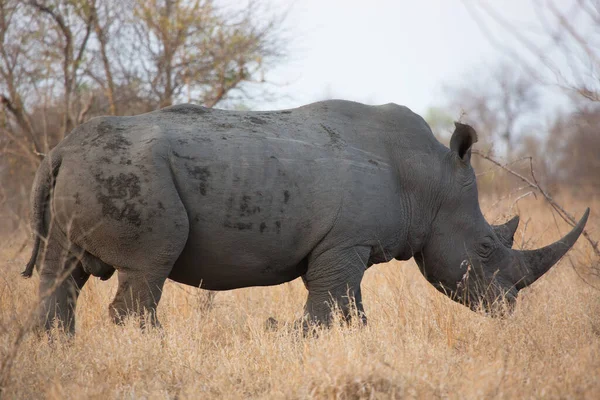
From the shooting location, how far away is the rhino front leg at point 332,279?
568 centimetres

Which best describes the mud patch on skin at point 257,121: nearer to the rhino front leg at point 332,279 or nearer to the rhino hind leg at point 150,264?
the rhino hind leg at point 150,264

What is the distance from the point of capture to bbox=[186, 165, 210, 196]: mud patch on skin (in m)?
5.29

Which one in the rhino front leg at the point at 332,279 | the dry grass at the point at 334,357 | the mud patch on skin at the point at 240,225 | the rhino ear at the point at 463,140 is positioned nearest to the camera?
the dry grass at the point at 334,357

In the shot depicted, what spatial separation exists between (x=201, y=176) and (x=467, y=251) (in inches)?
91.7

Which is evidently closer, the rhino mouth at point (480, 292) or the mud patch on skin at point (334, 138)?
the mud patch on skin at point (334, 138)

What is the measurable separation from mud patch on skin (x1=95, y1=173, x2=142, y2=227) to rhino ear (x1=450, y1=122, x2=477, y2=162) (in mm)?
2602

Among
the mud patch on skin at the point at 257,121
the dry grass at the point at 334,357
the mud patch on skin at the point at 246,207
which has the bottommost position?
the dry grass at the point at 334,357

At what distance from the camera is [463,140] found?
6344 mm

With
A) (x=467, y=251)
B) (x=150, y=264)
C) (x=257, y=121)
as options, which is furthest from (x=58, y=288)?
(x=467, y=251)

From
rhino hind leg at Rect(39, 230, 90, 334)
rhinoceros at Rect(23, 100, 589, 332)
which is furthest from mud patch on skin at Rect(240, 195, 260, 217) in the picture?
rhino hind leg at Rect(39, 230, 90, 334)

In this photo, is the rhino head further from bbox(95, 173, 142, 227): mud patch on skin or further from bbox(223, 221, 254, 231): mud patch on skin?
bbox(95, 173, 142, 227): mud patch on skin

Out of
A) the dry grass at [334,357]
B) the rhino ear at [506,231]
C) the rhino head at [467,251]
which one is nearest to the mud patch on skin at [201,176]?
the dry grass at [334,357]

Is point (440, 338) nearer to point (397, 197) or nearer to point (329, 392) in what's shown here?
point (397, 197)

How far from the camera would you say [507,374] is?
4.23 metres
